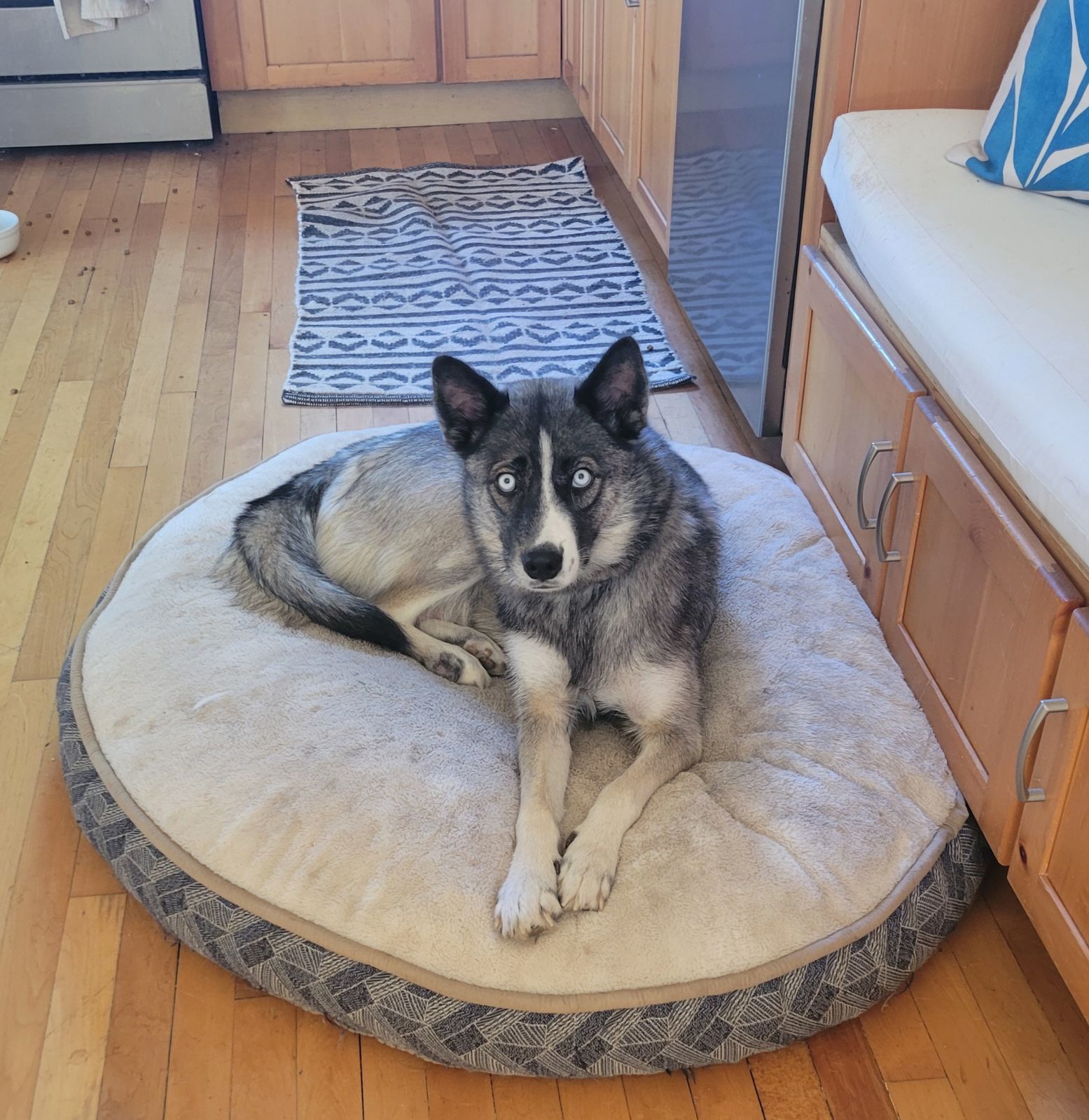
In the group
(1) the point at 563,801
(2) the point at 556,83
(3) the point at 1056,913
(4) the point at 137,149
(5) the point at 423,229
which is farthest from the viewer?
(2) the point at 556,83

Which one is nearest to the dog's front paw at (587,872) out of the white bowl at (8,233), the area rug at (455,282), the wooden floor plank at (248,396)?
the wooden floor plank at (248,396)

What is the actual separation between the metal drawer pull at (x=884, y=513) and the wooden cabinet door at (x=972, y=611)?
1 centimetres

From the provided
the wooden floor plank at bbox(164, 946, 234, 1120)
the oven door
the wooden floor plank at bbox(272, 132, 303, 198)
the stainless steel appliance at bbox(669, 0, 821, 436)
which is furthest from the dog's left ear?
the oven door

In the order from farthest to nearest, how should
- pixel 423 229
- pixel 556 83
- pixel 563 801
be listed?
1. pixel 556 83
2. pixel 423 229
3. pixel 563 801

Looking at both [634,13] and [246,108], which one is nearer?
[634,13]

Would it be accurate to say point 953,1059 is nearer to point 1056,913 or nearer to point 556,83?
point 1056,913

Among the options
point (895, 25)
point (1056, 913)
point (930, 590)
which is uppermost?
point (895, 25)

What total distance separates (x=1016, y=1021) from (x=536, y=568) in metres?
0.98

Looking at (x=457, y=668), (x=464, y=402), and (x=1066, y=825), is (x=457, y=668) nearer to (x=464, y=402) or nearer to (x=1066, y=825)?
(x=464, y=402)

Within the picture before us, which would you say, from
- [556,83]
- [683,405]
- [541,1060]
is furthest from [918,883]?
[556,83]

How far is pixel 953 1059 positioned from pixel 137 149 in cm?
491

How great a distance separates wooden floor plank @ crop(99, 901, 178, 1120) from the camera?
5.72ft

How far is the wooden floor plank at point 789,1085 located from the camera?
5.63 feet

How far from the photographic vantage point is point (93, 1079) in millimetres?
1766
